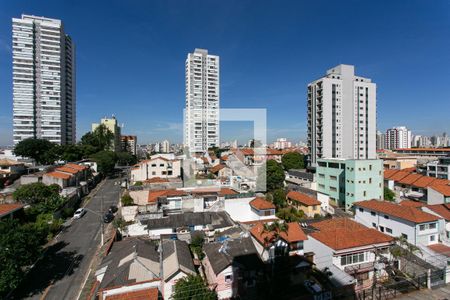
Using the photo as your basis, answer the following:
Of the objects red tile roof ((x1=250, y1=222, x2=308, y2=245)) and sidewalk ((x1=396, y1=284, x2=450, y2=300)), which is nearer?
sidewalk ((x1=396, y1=284, x2=450, y2=300))

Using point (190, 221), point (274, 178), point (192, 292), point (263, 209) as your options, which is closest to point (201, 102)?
point (274, 178)

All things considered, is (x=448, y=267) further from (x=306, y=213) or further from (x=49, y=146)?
(x=49, y=146)

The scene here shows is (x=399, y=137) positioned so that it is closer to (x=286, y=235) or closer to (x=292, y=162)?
(x=292, y=162)

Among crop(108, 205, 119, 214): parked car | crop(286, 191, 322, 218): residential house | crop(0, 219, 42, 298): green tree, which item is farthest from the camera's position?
crop(108, 205, 119, 214): parked car

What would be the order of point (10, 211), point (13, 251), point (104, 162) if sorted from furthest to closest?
point (104, 162) < point (10, 211) < point (13, 251)

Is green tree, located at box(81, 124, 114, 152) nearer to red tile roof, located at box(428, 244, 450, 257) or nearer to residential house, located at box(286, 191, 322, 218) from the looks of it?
residential house, located at box(286, 191, 322, 218)

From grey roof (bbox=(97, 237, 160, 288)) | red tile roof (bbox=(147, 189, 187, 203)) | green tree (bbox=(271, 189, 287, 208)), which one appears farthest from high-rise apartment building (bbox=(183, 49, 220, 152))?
grey roof (bbox=(97, 237, 160, 288))

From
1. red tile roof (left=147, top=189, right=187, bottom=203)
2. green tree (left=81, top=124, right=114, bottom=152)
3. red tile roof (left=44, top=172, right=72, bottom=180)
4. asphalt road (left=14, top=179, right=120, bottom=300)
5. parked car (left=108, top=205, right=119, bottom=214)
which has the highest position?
green tree (left=81, top=124, right=114, bottom=152)

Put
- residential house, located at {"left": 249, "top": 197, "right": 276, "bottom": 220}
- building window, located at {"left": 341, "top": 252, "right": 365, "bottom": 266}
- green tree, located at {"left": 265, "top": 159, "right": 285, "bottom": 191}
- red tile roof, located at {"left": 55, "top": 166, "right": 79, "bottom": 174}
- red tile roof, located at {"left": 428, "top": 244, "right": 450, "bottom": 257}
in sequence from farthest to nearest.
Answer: red tile roof, located at {"left": 55, "top": 166, "right": 79, "bottom": 174} → green tree, located at {"left": 265, "top": 159, "right": 285, "bottom": 191} → residential house, located at {"left": 249, "top": 197, "right": 276, "bottom": 220} → red tile roof, located at {"left": 428, "top": 244, "right": 450, "bottom": 257} → building window, located at {"left": 341, "top": 252, "right": 365, "bottom": 266}
